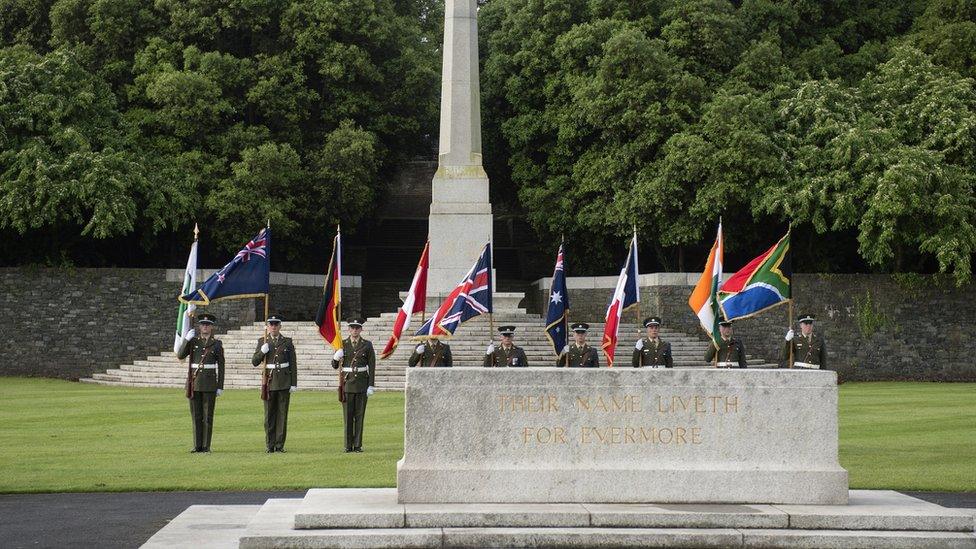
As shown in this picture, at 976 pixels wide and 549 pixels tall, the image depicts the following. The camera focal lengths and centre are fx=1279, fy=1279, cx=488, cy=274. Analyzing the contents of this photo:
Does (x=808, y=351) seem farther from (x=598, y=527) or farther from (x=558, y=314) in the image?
(x=598, y=527)

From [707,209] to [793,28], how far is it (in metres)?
7.89

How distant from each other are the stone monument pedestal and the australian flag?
23.4 ft

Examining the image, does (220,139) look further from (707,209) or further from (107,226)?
(707,209)

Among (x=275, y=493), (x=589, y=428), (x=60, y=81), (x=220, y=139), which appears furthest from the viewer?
(x=220, y=139)

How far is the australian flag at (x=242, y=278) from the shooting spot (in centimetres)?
1595

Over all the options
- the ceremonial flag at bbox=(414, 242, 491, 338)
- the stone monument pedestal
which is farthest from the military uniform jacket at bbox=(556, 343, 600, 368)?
the stone monument pedestal

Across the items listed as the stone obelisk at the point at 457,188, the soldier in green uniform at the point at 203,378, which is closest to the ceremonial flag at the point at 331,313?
the soldier in green uniform at the point at 203,378

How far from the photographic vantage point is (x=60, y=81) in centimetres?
3148

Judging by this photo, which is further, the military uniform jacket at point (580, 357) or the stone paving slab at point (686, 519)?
the military uniform jacket at point (580, 357)

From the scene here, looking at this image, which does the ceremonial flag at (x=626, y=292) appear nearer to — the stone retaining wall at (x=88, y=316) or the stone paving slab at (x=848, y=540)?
the stone paving slab at (x=848, y=540)

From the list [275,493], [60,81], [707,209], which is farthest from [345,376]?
[60,81]

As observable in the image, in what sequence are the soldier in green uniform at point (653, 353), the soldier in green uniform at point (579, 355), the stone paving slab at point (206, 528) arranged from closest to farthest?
the stone paving slab at point (206, 528) < the soldier in green uniform at point (579, 355) < the soldier in green uniform at point (653, 353)

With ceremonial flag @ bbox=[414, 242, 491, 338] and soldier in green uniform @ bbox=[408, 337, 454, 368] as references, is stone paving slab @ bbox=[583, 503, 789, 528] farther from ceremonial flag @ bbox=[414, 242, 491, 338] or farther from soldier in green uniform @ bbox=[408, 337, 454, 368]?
soldier in green uniform @ bbox=[408, 337, 454, 368]

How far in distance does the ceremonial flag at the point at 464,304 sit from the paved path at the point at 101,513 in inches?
176
